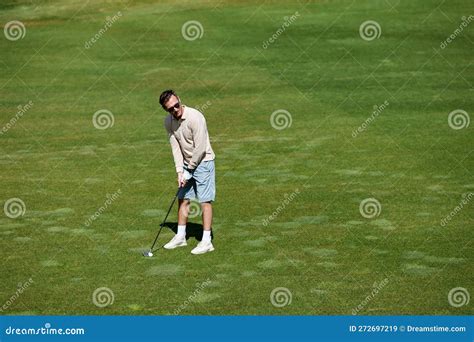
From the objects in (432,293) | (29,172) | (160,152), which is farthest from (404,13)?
(432,293)

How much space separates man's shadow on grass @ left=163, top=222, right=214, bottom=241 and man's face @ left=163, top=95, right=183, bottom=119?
2.12 metres

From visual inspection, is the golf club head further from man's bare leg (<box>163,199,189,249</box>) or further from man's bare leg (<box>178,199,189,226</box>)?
man's bare leg (<box>178,199,189,226</box>)

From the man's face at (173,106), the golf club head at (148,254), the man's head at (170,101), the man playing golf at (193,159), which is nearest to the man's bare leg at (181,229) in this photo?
the man playing golf at (193,159)

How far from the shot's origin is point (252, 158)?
704 inches

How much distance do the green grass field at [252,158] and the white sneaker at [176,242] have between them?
163mm

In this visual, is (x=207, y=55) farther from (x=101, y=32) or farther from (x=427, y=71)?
(x=427, y=71)

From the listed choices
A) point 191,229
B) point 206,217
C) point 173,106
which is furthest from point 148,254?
point 173,106

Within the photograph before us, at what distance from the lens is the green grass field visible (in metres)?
11.3

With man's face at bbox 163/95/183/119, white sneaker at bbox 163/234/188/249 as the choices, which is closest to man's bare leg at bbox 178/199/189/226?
white sneaker at bbox 163/234/188/249

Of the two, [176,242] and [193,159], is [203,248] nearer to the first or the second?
[176,242]

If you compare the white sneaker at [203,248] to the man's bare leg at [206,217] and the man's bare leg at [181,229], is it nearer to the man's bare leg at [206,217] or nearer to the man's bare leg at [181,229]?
the man's bare leg at [206,217]

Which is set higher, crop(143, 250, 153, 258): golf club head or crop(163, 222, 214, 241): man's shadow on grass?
crop(163, 222, 214, 241): man's shadow on grass

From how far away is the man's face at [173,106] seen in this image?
1192 centimetres

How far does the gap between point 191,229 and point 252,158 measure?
14.7ft
